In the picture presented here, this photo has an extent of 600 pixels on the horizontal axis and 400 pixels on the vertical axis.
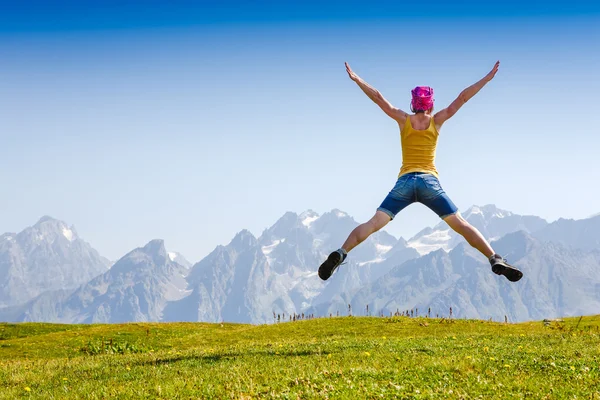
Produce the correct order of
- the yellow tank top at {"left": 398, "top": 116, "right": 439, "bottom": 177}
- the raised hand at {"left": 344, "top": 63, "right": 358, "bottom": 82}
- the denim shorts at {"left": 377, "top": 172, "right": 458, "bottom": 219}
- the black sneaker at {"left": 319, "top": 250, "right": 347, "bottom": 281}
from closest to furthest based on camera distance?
1. the black sneaker at {"left": 319, "top": 250, "right": 347, "bottom": 281}
2. the denim shorts at {"left": 377, "top": 172, "right": 458, "bottom": 219}
3. the yellow tank top at {"left": 398, "top": 116, "right": 439, "bottom": 177}
4. the raised hand at {"left": 344, "top": 63, "right": 358, "bottom": 82}

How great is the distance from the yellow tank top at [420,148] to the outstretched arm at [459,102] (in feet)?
0.81

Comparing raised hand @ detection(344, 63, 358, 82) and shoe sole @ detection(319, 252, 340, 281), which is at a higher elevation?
raised hand @ detection(344, 63, 358, 82)

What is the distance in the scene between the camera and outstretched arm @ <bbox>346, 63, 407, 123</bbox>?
47.9 ft

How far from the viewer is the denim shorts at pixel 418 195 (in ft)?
45.6

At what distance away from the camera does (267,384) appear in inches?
446

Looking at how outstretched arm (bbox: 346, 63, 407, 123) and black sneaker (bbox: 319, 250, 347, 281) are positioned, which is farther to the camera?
outstretched arm (bbox: 346, 63, 407, 123)

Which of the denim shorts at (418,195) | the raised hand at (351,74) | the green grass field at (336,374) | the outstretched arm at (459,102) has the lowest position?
the green grass field at (336,374)

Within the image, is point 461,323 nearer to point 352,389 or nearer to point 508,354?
point 508,354

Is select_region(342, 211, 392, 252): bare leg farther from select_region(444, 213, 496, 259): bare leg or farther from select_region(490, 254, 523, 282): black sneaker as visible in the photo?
select_region(490, 254, 523, 282): black sneaker

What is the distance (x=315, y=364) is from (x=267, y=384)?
2.51 metres

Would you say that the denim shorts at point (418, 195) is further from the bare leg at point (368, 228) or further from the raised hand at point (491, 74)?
the raised hand at point (491, 74)

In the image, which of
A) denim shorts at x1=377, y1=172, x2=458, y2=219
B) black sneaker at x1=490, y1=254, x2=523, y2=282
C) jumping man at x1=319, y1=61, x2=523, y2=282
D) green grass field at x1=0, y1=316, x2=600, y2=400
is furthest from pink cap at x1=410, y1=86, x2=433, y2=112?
green grass field at x1=0, y1=316, x2=600, y2=400

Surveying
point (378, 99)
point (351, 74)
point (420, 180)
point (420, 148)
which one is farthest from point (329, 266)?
point (351, 74)

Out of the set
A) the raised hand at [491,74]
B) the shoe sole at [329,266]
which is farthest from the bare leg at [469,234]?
the raised hand at [491,74]
